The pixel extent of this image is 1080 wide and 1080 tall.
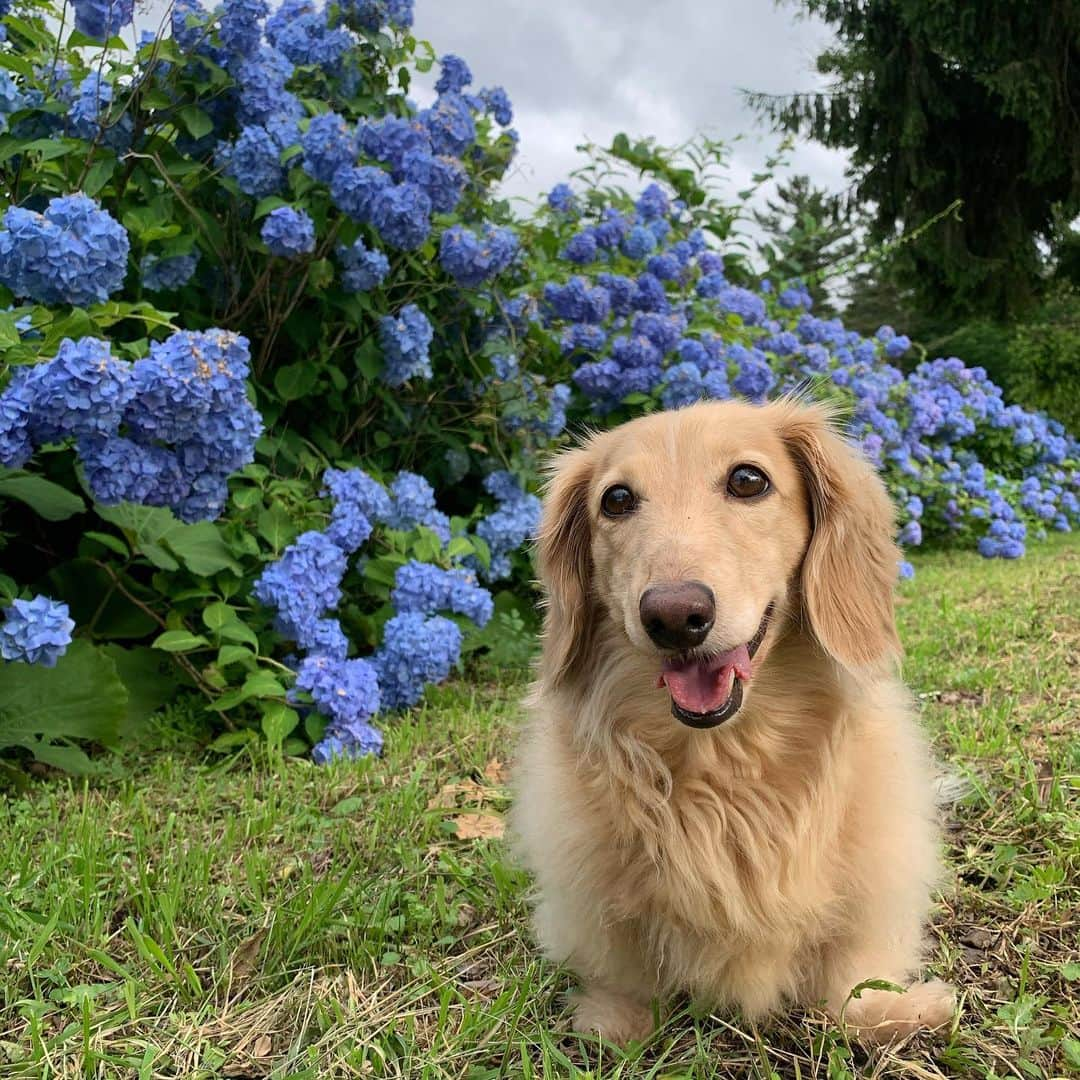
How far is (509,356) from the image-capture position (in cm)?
400

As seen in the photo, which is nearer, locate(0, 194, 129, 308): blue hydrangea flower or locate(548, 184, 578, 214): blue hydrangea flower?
locate(0, 194, 129, 308): blue hydrangea flower

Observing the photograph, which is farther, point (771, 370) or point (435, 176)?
point (771, 370)

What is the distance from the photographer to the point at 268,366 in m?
3.64

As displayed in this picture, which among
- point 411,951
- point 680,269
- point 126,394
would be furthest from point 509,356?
point 411,951

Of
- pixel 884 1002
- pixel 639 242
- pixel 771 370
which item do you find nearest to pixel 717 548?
pixel 884 1002

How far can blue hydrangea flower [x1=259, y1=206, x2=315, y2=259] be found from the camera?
9.80 feet

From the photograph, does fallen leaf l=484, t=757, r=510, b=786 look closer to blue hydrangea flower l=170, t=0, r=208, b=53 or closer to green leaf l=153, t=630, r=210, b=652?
green leaf l=153, t=630, r=210, b=652

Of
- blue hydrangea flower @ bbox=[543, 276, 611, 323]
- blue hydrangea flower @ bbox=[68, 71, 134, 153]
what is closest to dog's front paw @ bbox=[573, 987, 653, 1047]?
blue hydrangea flower @ bbox=[68, 71, 134, 153]

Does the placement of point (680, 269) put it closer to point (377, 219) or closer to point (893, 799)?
point (377, 219)

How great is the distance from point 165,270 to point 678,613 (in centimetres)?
249

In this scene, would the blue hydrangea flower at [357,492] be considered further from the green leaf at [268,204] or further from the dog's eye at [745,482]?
the dog's eye at [745,482]

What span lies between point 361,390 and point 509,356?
26.9 inches

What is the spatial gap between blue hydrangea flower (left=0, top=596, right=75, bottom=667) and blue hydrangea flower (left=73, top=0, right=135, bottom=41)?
186 cm

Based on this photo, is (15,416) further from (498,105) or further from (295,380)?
(498,105)
